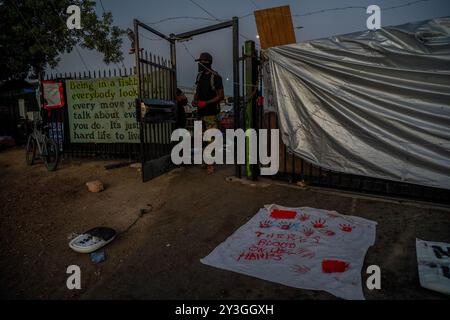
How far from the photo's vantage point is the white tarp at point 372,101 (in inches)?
138

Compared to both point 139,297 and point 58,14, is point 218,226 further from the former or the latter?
point 58,14

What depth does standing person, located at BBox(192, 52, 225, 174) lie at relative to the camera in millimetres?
5359

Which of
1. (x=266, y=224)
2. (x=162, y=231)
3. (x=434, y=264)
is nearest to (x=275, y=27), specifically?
(x=266, y=224)

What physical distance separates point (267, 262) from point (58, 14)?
15.0 metres

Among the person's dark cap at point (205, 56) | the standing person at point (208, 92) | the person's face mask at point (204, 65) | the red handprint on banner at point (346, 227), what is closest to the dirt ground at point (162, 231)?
the red handprint on banner at point (346, 227)

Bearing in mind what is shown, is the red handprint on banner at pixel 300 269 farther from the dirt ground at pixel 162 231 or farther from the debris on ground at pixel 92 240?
the debris on ground at pixel 92 240

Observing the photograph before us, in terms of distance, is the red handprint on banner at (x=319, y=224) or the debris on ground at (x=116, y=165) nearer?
the red handprint on banner at (x=319, y=224)

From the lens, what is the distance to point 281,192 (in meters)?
4.39

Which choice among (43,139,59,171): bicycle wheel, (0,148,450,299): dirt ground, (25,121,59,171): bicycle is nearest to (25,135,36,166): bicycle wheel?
(25,121,59,171): bicycle

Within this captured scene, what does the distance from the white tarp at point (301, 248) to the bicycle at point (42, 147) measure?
4.95 meters

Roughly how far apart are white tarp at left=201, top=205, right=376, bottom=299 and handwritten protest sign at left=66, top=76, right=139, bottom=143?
4.31 metres

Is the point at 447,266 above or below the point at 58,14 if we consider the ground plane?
below

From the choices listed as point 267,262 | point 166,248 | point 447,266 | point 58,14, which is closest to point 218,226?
point 166,248

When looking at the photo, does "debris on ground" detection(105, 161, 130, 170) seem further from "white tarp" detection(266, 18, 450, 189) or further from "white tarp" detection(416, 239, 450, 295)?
"white tarp" detection(416, 239, 450, 295)
